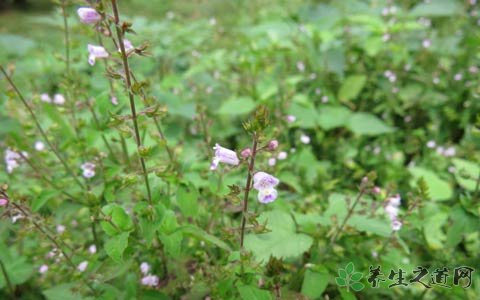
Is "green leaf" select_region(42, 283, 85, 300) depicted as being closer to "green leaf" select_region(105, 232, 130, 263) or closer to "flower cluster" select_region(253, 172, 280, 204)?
"green leaf" select_region(105, 232, 130, 263)

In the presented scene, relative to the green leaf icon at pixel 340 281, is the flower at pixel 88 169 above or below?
above

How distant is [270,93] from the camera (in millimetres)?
3287

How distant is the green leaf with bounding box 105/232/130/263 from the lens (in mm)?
1408

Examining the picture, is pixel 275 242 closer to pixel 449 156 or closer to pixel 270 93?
pixel 270 93

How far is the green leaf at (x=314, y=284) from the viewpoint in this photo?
5.58 feet

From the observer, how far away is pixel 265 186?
1437mm

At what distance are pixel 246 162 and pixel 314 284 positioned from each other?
0.71m

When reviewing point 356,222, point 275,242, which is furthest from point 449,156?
point 275,242

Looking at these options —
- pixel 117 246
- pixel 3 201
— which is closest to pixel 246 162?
pixel 117 246

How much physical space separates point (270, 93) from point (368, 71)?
1.40 metres

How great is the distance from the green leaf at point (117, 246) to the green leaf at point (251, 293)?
1.54 ft

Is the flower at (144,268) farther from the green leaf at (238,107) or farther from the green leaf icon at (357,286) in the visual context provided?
the green leaf at (238,107)

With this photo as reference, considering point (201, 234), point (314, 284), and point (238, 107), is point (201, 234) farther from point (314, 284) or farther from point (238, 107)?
point (238, 107)

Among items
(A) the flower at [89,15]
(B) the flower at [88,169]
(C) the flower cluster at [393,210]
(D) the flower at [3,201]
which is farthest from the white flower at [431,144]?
(D) the flower at [3,201]
